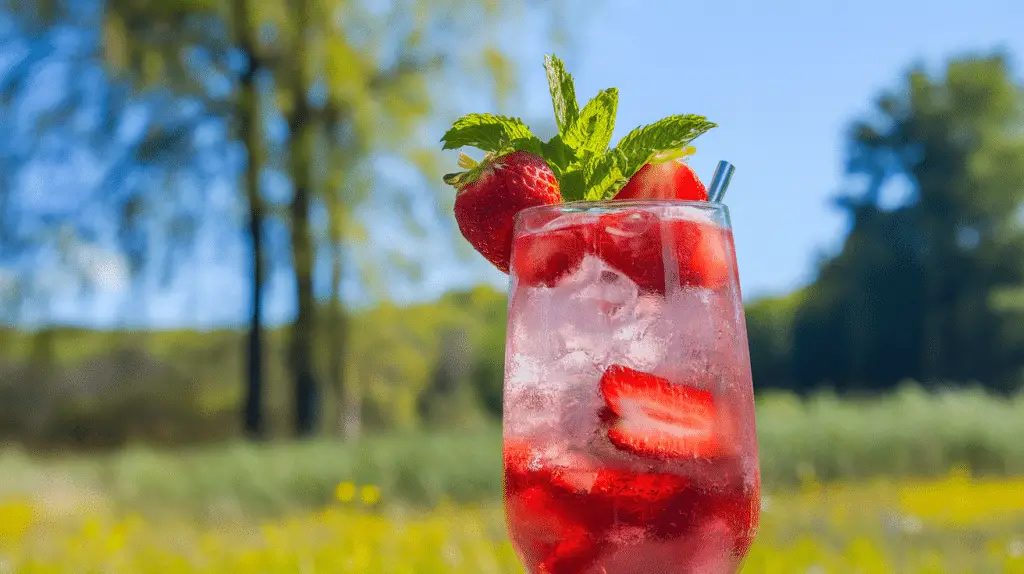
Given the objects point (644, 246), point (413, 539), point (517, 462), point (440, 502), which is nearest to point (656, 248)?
point (644, 246)

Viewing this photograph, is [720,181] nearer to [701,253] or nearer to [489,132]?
[701,253]

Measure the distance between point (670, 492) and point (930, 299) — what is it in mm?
20932

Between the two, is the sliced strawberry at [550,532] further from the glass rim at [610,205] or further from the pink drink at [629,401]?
the glass rim at [610,205]

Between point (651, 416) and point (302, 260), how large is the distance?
29.4 feet

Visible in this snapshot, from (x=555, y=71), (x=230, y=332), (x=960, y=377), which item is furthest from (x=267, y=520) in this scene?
(x=960, y=377)

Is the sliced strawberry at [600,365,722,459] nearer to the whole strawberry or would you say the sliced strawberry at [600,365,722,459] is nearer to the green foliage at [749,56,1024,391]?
the whole strawberry

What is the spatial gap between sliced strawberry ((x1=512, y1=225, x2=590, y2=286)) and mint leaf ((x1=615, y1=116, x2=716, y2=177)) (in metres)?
0.17

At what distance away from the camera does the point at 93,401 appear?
51.8 ft

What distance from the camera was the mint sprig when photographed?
152cm

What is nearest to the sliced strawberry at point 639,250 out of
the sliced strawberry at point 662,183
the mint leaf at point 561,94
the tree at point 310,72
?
the sliced strawberry at point 662,183

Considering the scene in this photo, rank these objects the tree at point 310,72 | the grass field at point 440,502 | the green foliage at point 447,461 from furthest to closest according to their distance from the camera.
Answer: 1. the tree at point 310,72
2. the green foliage at point 447,461
3. the grass field at point 440,502

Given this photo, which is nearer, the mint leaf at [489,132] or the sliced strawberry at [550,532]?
the sliced strawberry at [550,532]

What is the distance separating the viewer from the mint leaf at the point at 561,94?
1.56 m

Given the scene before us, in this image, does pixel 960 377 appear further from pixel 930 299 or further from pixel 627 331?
pixel 627 331
